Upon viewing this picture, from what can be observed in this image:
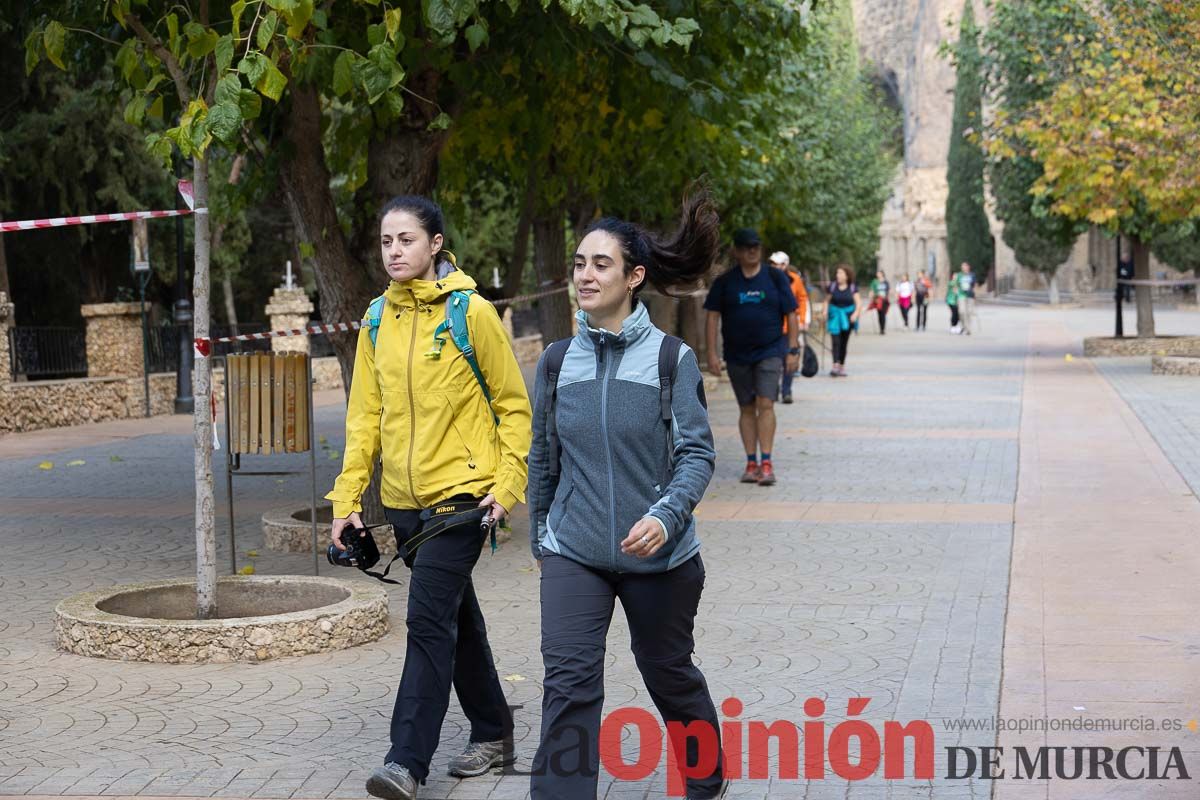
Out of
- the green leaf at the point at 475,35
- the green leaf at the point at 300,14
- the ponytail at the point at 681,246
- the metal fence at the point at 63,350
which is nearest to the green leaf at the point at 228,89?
the green leaf at the point at 300,14

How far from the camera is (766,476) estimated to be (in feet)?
41.9

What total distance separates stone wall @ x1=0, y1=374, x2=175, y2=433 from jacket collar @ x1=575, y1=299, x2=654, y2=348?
15.5 m

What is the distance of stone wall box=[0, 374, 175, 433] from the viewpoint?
62.2 ft

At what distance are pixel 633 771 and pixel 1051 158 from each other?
2219 cm

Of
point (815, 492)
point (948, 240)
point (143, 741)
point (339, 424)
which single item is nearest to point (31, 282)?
point (339, 424)

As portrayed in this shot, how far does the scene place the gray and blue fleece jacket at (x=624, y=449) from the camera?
4.44 meters

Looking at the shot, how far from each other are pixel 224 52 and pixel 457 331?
2.36 meters

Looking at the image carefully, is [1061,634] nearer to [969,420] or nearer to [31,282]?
[969,420]

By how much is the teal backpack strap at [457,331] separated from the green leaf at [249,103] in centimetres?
205

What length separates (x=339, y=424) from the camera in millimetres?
19609

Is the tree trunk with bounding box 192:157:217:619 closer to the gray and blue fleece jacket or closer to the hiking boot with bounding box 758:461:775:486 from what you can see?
the gray and blue fleece jacket

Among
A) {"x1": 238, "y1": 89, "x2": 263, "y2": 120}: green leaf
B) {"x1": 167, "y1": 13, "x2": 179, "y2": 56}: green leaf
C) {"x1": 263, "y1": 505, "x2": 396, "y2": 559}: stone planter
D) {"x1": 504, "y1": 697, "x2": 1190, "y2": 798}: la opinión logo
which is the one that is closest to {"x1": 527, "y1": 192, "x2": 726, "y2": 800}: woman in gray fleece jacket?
{"x1": 504, "y1": 697, "x2": 1190, "y2": 798}: la opinión logo

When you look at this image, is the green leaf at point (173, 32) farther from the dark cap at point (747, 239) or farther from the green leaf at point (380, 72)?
the dark cap at point (747, 239)

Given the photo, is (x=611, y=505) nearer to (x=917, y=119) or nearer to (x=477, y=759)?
(x=477, y=759)
